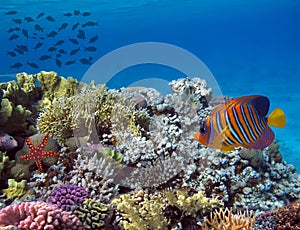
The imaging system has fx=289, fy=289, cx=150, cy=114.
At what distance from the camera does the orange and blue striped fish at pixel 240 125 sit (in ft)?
7.57

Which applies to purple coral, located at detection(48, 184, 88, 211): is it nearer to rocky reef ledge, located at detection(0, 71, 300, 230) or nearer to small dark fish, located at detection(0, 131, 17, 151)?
rocky reef ledge, located at detection(0, 71, 300, 230)

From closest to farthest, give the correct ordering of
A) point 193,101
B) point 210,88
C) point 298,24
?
point 193,101 → point 210,88 → point 298,24

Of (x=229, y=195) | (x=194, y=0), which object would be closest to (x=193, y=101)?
(x=229, y=195)

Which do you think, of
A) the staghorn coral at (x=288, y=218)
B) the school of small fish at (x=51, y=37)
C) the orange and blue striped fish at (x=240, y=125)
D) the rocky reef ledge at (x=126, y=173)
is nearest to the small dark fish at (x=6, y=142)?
the rocky reef ledge at (x=126, y=173)

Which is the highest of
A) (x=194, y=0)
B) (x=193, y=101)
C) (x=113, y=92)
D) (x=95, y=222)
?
(x=194, y=0)

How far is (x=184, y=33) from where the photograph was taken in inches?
5955

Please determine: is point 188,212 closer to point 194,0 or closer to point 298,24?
point 194,0

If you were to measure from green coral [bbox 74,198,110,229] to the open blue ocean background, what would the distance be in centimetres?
2625

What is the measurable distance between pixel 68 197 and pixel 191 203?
62.6 inches

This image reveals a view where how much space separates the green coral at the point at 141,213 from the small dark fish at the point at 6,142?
Result: 1.99 metres

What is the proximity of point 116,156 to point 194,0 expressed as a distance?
73.2 metres

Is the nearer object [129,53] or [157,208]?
[157,208]

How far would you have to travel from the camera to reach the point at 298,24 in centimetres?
14888

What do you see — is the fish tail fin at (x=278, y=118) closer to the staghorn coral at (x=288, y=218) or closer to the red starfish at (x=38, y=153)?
the staghorn coral at (x=288, y=218)
